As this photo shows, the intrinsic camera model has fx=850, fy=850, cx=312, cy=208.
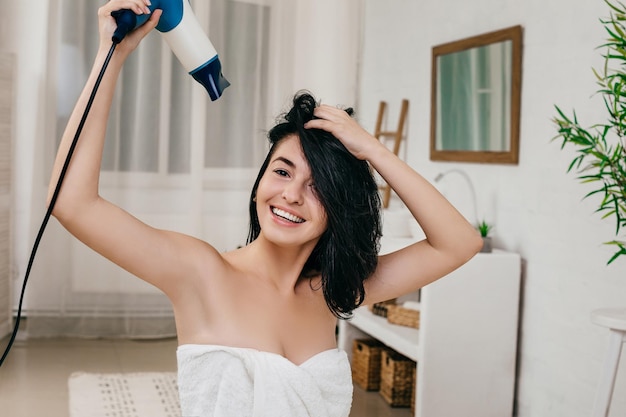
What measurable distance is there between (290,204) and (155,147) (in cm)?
303

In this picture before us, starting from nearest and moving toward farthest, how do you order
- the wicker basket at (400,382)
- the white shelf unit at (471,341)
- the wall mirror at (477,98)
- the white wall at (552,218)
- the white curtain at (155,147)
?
the white wall at (552,218)
the white shelf unit at (471,341)
the wall mirror at (477,98)
the wicker basket at (400,382)
the white curtain at (155,147)

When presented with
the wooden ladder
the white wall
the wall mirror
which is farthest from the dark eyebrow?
the wooden ladder

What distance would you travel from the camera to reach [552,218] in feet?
10.5

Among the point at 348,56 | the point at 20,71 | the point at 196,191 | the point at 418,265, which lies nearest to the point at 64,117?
the point at 20,71

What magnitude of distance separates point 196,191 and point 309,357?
2898 mm

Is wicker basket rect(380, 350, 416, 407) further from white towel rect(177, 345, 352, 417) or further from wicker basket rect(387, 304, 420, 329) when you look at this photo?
white towel rect(177, 345, 352, 417)

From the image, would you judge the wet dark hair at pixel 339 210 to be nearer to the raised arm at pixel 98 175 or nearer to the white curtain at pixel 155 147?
the raised arm at pixel 98 175

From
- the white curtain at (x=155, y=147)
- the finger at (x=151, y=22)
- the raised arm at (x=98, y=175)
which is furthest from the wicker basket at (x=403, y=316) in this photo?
the finger at (x=151, y=22)

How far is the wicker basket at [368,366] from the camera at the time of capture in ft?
12.8

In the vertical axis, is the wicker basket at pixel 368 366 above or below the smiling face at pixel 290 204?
below

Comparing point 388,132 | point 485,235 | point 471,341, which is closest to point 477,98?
point 485,235

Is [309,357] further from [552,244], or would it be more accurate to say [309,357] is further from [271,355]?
[552,244]

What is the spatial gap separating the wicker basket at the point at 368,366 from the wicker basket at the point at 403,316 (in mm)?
204

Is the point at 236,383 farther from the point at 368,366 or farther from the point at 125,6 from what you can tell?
the point at 368,366
